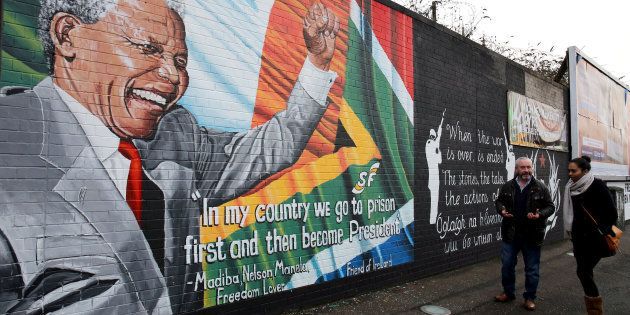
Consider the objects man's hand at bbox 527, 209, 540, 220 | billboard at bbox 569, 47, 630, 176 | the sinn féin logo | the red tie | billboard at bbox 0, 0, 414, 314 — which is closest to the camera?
billboard at bbox 0, 0, 414, 314

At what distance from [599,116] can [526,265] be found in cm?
1051

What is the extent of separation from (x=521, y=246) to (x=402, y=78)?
8.85ft

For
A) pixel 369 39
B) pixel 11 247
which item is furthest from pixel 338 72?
pixel 11 247

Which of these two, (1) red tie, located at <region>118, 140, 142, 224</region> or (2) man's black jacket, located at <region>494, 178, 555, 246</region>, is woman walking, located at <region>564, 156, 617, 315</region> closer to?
(2) man's black jacket, located at <region>494, 178, 555, 246</region>

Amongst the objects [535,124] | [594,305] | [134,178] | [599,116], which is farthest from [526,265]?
[599,116]

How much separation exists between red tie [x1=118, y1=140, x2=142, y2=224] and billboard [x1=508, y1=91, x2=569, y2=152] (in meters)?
7.56

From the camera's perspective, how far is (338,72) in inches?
223

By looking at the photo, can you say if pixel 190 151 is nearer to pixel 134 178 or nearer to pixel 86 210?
pixel 134 178

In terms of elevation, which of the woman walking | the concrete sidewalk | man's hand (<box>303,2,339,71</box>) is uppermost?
man's hand (<box>303,2,339,71</box>)

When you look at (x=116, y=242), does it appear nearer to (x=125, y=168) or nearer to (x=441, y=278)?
(x=125, y=168)

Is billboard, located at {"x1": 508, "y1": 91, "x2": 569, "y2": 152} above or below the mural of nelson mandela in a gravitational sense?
above

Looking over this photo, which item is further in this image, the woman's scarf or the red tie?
the woman's scarf

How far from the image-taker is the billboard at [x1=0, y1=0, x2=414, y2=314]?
3.39 m

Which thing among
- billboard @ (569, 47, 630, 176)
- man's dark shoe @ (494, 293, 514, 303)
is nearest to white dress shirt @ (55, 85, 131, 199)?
man's dark shoe @ (494, 293, 514, 303)
